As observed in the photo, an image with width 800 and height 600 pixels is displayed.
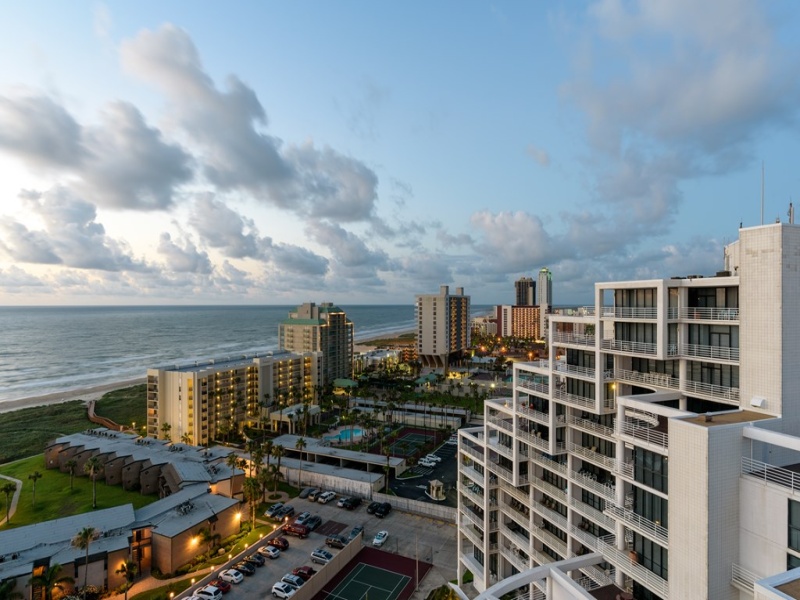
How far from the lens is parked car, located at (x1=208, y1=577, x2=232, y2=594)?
124 feet

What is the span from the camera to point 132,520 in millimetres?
43750

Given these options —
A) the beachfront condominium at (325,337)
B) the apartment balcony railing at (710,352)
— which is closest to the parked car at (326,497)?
the apartment balcony railing at (710,352)

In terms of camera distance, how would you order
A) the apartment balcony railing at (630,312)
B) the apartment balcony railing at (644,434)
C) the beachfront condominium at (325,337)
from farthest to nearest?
the beachfront condominium at (325,337) < the apartment balcony railing at (630,312) < the apartment balcony railing at (644,434)

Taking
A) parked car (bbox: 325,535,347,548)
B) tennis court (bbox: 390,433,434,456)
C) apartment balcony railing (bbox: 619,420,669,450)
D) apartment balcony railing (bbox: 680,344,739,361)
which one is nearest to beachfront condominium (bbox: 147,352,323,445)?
tennis court (bbox: 390,433,434,456)

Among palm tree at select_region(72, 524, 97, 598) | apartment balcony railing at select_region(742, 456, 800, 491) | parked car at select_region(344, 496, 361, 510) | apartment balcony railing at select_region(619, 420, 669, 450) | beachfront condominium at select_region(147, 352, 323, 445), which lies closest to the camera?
apartment balcony railing at select_region(742, 456, 800, 491)

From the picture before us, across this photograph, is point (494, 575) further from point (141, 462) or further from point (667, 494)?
point (141, 462)

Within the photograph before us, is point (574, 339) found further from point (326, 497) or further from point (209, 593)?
point (326, 497)

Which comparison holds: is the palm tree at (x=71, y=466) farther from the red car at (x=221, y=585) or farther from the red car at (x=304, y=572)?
the red car at (x=304, y=572)

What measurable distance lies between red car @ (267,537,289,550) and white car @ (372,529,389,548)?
9.51 meters

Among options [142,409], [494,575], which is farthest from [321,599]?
[142,409]

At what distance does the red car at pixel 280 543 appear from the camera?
45.2 meters

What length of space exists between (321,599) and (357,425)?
2168 inches

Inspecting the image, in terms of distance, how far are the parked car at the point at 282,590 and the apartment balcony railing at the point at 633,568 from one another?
27366 millimetres

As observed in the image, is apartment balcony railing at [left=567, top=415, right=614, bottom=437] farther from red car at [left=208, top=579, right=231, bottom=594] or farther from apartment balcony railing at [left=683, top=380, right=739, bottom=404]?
red car at [left=208, top=579, right=231, bottom=594]
